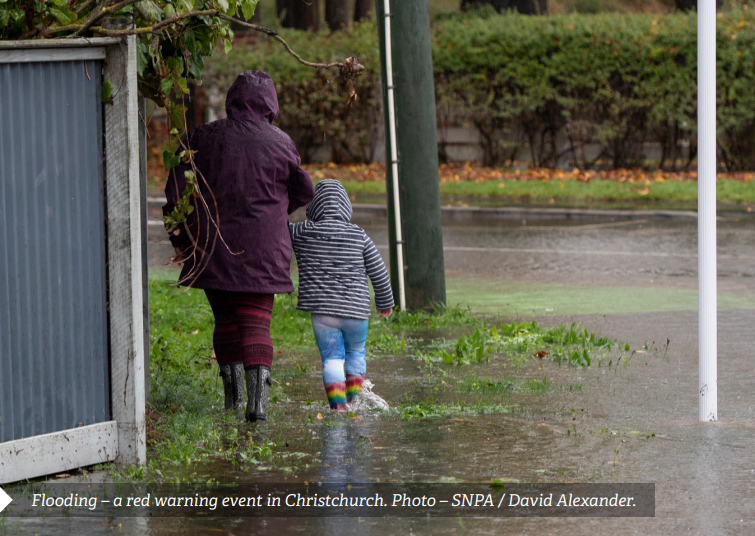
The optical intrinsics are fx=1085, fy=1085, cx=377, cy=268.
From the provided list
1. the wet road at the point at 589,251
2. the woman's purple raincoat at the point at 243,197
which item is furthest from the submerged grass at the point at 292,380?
the wet road at the point at 589,251

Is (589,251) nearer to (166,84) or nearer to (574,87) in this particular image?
(574,87)

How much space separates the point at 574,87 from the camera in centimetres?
2027

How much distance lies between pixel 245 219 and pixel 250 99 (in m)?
0.63

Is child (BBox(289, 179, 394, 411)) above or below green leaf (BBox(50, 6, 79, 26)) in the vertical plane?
below

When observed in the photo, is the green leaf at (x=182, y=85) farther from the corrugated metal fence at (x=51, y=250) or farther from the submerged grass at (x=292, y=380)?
the submerged grass at (x=292, y=380)

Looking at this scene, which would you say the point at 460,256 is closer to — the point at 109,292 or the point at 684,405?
the point at 684,405

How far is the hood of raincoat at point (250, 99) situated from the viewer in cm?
545

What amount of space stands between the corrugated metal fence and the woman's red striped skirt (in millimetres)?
920

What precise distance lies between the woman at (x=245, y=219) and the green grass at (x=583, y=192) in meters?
12.9

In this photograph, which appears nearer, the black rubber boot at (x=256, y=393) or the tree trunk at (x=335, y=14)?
the black rubber boot at (x=256, y=393)

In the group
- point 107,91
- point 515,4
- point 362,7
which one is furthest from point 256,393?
point 362,7

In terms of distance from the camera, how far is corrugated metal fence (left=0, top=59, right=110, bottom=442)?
4.27 meters

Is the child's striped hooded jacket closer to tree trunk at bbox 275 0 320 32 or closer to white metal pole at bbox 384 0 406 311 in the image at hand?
white metal pole at bbox 384 0 406 311
